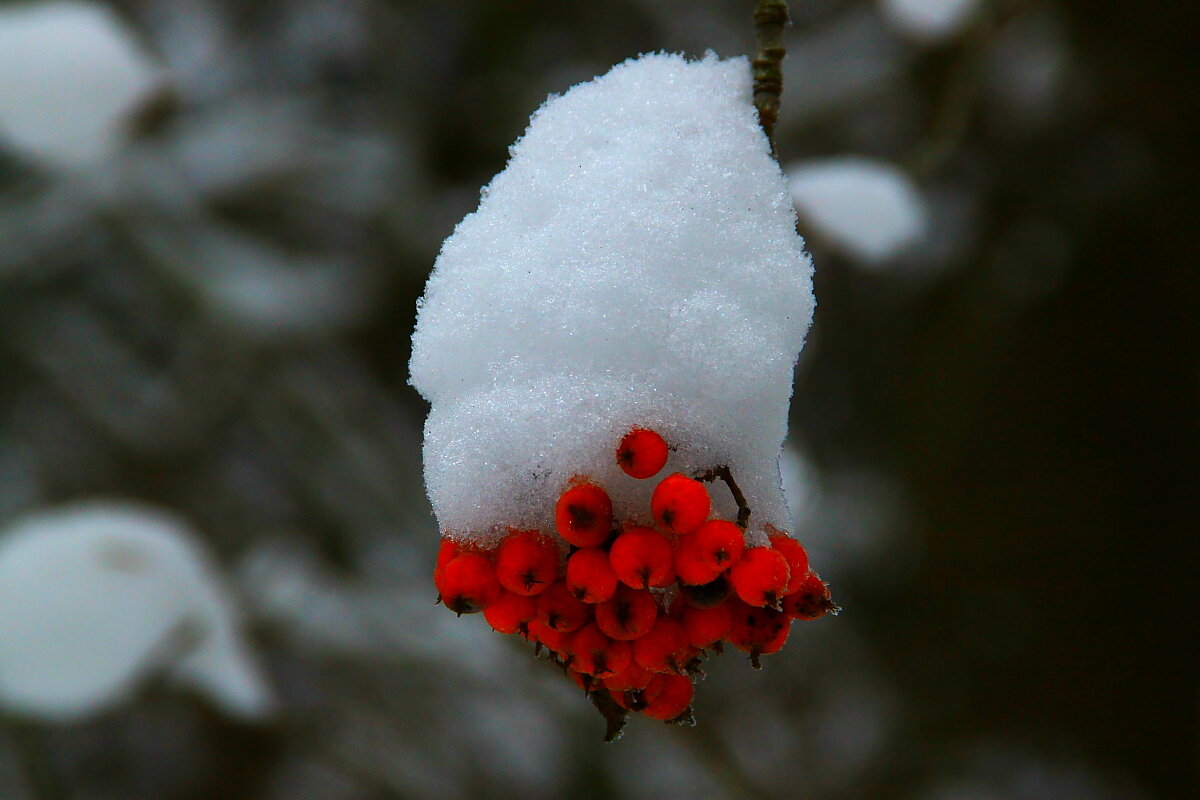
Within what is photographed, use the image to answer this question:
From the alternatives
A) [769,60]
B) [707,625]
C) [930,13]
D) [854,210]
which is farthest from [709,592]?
[930,13]

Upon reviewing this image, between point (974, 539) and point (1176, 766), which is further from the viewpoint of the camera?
point (974, 539)

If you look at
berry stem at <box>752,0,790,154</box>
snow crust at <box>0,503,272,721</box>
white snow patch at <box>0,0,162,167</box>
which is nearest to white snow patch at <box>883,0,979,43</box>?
berry stem at <box>752,0,790,154</box>

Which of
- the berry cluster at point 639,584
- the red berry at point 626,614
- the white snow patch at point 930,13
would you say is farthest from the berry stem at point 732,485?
the white snow patch at point 930,13

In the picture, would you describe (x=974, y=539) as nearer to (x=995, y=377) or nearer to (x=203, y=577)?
(x=995, y=377)

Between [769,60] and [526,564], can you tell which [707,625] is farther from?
[769,60]

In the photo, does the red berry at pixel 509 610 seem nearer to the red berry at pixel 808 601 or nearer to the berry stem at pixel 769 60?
the red berry at pixel 808 601

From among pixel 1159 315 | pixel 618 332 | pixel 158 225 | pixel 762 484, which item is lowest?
pixel 158 225

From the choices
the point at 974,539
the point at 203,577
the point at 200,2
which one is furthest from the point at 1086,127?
the point at 200,2
